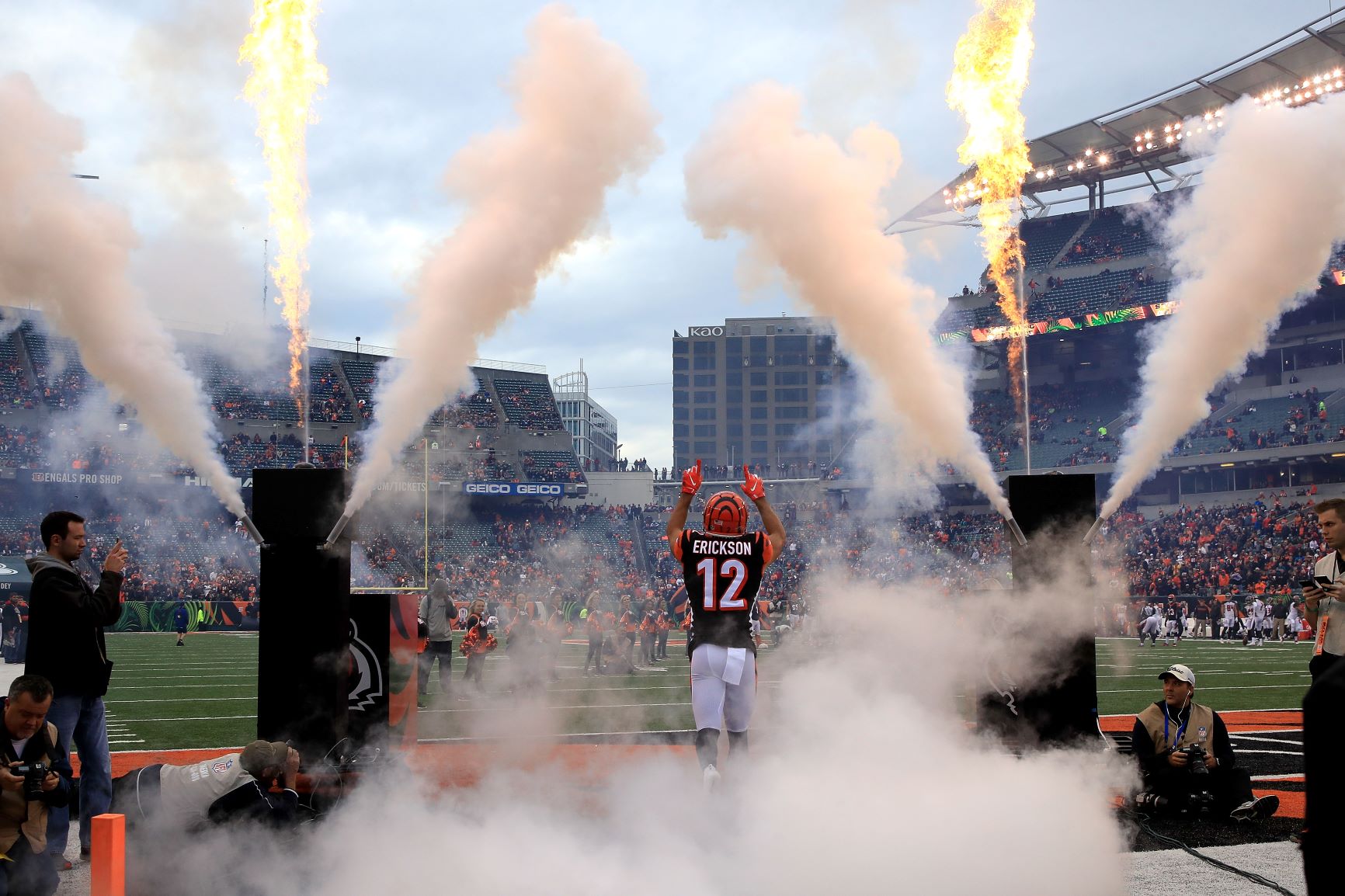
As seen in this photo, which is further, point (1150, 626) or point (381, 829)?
point (1150, 626)

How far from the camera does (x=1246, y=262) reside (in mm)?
7750

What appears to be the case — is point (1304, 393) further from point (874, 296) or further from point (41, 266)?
→ point (41, 266)

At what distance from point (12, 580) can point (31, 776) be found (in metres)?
34.4

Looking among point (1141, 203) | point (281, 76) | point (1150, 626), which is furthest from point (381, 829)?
point (1141, 203)

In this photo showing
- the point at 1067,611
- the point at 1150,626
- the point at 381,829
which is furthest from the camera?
the point at 1150,626

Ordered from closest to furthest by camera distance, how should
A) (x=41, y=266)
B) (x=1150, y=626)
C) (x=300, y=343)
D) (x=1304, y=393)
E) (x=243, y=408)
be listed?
(x=41, y=266) < (x=300, y=343) < (x=1150, y=626) < (x=1304, y=393) < (x=243, y=408)

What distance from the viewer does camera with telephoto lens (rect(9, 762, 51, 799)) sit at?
192 inches

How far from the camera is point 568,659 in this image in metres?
22.9

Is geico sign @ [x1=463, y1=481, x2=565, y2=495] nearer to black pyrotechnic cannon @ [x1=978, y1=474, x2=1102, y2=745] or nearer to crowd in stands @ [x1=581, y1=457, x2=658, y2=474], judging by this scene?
crowd in stands @ [x1=581, y1=457, x2=658, y2=474]

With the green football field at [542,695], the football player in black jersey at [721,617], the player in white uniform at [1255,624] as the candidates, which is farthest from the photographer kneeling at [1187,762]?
the player in white uniform at [1255,624]

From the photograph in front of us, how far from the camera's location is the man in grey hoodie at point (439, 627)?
13992mm

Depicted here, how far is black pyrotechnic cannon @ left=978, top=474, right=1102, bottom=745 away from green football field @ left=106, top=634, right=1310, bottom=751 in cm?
368

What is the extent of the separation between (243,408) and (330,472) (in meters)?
45.0

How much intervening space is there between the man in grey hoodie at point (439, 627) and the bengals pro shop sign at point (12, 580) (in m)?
25.2
